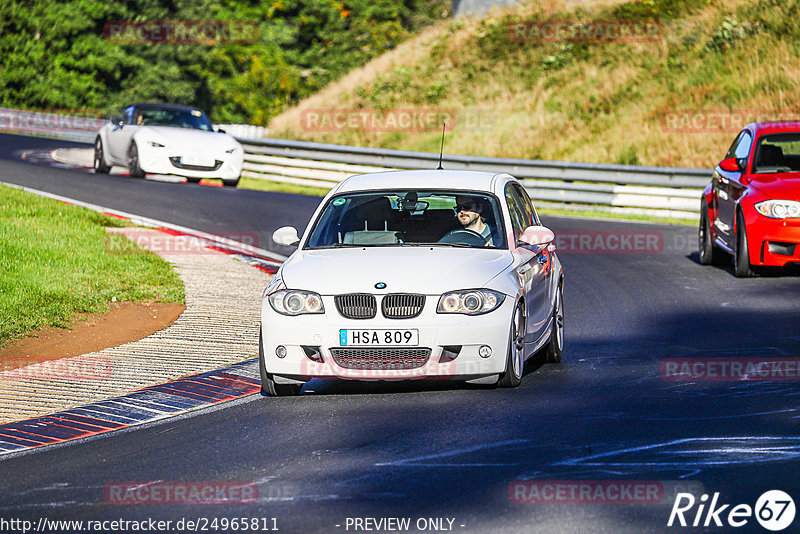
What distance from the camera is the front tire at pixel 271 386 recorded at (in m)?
8.76

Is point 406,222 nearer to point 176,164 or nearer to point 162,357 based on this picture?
point 162,357

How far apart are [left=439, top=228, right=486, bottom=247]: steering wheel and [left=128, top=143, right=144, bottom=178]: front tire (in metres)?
16.2

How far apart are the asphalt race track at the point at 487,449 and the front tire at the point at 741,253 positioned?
3.35 meters

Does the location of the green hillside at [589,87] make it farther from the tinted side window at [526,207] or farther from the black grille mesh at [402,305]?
the black grille mesh at [402,305]

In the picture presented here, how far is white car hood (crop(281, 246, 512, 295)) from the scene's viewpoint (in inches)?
336

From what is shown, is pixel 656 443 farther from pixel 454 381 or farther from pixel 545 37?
pixel 545 37

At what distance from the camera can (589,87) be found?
1454 inches

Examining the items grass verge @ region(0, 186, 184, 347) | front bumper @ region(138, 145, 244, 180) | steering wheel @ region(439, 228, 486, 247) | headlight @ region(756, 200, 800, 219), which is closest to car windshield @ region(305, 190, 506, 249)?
steering wheel @ region(439, 228, 486, 247)

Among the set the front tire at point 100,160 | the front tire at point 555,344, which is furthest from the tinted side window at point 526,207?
the front tire at point 100,160

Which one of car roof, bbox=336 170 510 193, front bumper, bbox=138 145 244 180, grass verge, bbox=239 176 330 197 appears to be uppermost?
car roof, bbox=336 170 510 193

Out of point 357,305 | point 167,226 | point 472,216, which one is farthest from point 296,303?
point 167,226

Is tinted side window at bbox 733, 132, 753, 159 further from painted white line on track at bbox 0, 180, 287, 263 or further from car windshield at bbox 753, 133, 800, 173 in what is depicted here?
painted white line on track at bbox 0, 180, 287, 263

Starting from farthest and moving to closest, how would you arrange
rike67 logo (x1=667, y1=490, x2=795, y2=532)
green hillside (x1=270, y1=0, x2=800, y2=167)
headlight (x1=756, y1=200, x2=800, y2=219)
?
1. green hillside (x1=270, y1=0, x2=800, y2=167)
2. headlight (x1=756, y1=200, x2=800, y2=219)
3. rike67 logo (x1=667, y1=490, x2=795, y2=532)

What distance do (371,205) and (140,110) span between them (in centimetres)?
1668
